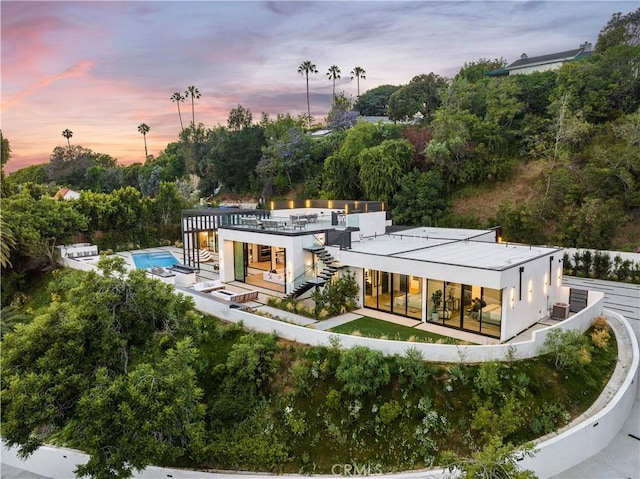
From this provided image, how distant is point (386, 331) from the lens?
14.9 meters

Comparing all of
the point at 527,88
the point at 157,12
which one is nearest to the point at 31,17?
the point at 157,12

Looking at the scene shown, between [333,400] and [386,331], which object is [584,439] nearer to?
[386,331]

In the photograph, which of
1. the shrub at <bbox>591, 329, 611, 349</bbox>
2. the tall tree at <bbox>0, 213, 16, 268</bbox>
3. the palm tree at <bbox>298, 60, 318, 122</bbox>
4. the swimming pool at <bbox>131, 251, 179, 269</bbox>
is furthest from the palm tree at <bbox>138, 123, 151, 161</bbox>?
the shrub at <bbox>591, 329, 611, 349</bbox>

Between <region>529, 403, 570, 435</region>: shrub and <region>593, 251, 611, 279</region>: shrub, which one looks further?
<region>593, 251, 611, 279</region>: shrub

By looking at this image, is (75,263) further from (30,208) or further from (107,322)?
(107,322)

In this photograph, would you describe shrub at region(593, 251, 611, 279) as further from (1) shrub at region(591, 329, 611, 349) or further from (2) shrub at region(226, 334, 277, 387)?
(2) shrub at region(226, 334, 277, 387)

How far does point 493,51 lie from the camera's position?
48344mm

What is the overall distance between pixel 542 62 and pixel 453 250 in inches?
1713

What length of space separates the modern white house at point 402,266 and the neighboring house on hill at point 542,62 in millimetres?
34183

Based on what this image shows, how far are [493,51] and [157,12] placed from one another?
43797 mm

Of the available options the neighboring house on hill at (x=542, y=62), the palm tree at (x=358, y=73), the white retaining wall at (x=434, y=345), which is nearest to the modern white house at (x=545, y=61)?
the neighboring house on hill at (x=542, y=62)

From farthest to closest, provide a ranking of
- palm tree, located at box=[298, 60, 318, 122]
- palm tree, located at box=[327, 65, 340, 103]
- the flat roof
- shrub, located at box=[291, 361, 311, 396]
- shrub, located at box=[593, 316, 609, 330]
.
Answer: palm tree, located at box=[327, 65, 340, 103]
palm tree, located at box=[298, 60, 318, 122]
shrub, located at box=[593, 316, 609, 330]
the flat roof
shrub, located at box=[291, 361, 311, 396]

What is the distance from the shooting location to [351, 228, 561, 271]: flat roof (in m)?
15.5

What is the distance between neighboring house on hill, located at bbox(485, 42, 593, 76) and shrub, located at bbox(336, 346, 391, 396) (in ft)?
147
